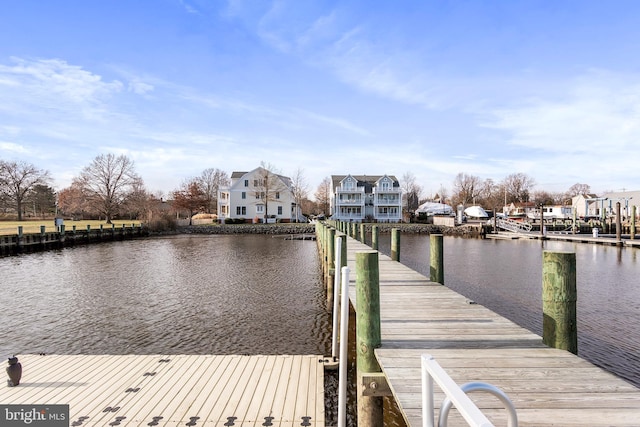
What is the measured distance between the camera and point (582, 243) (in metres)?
36.5

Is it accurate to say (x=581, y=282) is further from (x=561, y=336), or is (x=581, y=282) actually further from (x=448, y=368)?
(x=448, y=368)

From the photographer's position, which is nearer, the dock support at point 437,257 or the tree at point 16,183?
the dock support at point 437,257

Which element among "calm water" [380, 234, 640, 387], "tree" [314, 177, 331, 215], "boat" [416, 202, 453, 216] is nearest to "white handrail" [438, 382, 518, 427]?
"calm water" [380, 234, 640, 387]

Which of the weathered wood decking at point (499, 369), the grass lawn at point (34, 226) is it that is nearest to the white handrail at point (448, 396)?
the weathered wood decking at point (499, 369)

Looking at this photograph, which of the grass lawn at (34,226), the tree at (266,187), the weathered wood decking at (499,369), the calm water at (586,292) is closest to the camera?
the weathered wood decking at (499,369)

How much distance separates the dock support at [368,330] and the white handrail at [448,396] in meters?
2.52

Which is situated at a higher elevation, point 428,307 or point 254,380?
point 428,307

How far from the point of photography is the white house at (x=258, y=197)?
6675cm

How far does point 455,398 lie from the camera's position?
1669mm

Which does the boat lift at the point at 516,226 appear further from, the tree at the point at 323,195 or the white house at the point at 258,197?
the tree at the point at 323,195

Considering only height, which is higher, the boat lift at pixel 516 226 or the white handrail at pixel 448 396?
the white handrail at pixel 448 396

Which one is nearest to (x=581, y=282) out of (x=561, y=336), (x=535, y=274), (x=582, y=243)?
(x=535, y=274)

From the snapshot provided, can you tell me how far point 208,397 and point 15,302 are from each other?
13.6m

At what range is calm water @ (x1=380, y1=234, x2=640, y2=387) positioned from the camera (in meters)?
9.37
